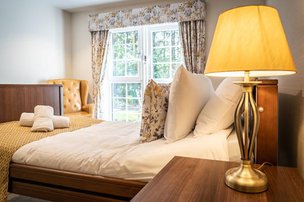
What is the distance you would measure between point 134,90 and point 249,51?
3512mm

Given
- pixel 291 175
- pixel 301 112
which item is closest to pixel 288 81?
pixel 301 112

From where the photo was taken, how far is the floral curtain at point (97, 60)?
420 cm

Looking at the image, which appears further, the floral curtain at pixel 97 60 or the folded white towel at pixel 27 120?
the floral curtain at pixel 97 60

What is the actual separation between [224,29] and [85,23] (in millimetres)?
4042

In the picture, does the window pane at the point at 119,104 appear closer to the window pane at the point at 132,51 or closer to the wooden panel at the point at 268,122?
the window pane at the point at 132,51

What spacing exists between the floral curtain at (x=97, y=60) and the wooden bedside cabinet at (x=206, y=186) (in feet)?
11.1

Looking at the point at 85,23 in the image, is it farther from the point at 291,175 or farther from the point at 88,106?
the point at 291,175

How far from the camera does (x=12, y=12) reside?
3.31 metres

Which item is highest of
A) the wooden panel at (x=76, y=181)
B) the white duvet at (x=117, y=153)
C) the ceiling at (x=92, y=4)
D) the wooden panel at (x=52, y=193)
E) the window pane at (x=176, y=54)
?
the ceiling at (x=92, y=4)

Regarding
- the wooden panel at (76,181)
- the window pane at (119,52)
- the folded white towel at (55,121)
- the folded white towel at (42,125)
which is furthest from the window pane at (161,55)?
the wooden panel at (76,181)

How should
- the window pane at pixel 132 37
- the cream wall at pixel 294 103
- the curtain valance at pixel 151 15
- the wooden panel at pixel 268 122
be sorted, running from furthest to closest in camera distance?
the window pane at pixel 132 37
the curtain valance at pixel 151 15
the wooden panel at pixel 268 122
the cream wall at pixel 294 103

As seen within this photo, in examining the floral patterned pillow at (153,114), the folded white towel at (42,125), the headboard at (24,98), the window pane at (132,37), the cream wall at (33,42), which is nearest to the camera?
the floral patterned pillow at (153,114)

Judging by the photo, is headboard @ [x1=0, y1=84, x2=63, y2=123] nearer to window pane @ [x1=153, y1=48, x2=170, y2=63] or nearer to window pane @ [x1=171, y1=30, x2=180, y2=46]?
window pane @ [x1=153, y1=48, x2=170, y2=63]

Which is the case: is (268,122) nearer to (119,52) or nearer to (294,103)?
(294,103)
